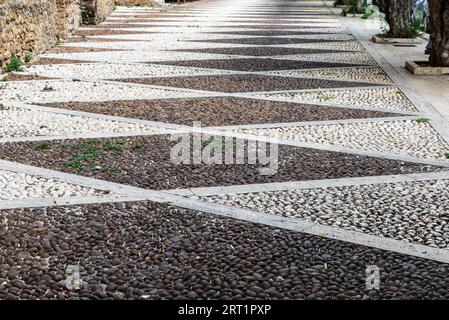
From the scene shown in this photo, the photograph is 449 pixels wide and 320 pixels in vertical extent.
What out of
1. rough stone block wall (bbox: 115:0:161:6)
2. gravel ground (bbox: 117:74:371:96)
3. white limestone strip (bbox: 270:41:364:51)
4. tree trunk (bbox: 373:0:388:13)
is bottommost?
gravel ground (bbox: 117:74:371:96)

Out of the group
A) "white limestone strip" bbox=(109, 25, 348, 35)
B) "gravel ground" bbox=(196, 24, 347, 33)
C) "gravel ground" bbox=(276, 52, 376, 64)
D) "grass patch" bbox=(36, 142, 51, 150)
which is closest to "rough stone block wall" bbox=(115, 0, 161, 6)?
"gravel ground" bbox=(196, 24, 347, 33)

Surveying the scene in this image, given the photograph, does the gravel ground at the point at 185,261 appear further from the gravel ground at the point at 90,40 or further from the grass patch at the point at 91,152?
the gravel ground at the point at 90,40

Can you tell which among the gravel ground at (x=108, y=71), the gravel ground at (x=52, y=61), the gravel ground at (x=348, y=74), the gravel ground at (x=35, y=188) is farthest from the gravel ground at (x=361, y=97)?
the gravel ground at (x=52, y=61)

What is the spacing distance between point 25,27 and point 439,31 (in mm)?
5407

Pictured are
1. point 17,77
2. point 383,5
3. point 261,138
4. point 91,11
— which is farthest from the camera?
point 383,5

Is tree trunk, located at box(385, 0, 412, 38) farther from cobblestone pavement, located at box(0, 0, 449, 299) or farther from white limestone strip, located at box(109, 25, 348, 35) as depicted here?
cobblestone pavement, located at box(0, 0, 449, 299)

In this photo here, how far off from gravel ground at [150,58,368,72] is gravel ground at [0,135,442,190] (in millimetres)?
3883

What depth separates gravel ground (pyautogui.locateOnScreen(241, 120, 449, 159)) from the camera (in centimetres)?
480

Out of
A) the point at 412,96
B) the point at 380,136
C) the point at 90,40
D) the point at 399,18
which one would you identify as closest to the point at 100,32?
the point at 90,40

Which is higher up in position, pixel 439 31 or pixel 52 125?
pixel 439 31

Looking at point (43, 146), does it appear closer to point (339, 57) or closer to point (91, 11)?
point (339, 57)

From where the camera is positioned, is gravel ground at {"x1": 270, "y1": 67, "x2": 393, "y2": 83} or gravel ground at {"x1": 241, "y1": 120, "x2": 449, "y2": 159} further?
gravel ground at {"x1": 270, "y1": 67, "x2": 393, "y2": 83}

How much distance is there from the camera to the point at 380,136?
5148mm
